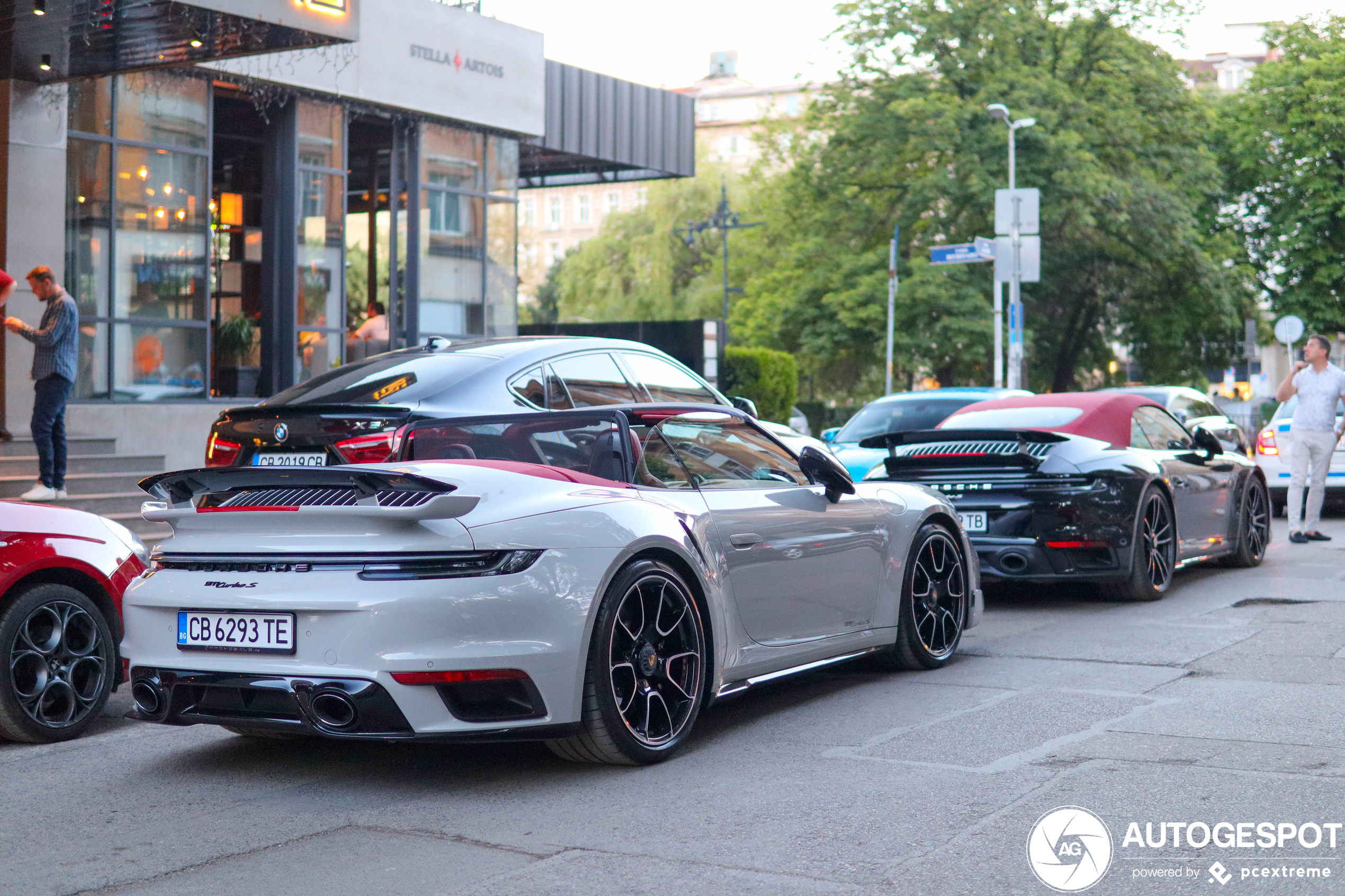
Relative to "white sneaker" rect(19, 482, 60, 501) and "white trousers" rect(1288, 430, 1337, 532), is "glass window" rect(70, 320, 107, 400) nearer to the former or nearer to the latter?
"white sneaker" rect(19, 482, 60, 501)

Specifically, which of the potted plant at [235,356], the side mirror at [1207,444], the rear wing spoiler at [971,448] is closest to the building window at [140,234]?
the potted plant at [235,356]

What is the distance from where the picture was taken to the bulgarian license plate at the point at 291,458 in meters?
7.38

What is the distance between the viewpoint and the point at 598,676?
4730 mm

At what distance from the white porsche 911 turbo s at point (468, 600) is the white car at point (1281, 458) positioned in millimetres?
12143

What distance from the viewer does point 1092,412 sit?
970cm

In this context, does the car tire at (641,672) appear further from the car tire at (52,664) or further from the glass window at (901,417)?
the glass window at (901,417)

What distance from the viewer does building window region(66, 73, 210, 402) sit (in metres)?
15.1

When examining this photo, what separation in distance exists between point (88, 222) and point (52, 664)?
10.6 metres

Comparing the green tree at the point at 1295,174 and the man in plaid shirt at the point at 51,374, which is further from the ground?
→ the green tree at the point at 1295,174

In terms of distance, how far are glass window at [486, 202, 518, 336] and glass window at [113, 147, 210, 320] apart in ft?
16.7

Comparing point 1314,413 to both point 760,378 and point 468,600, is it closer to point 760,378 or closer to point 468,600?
point 468,600

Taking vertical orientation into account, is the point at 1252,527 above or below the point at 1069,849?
above

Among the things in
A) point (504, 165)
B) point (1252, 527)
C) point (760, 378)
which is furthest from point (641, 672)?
point (760, 378)

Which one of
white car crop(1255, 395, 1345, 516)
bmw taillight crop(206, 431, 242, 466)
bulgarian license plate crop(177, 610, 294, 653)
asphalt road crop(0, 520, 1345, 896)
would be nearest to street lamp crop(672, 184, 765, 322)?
white car crop(1255, 395, 1345, 516)
